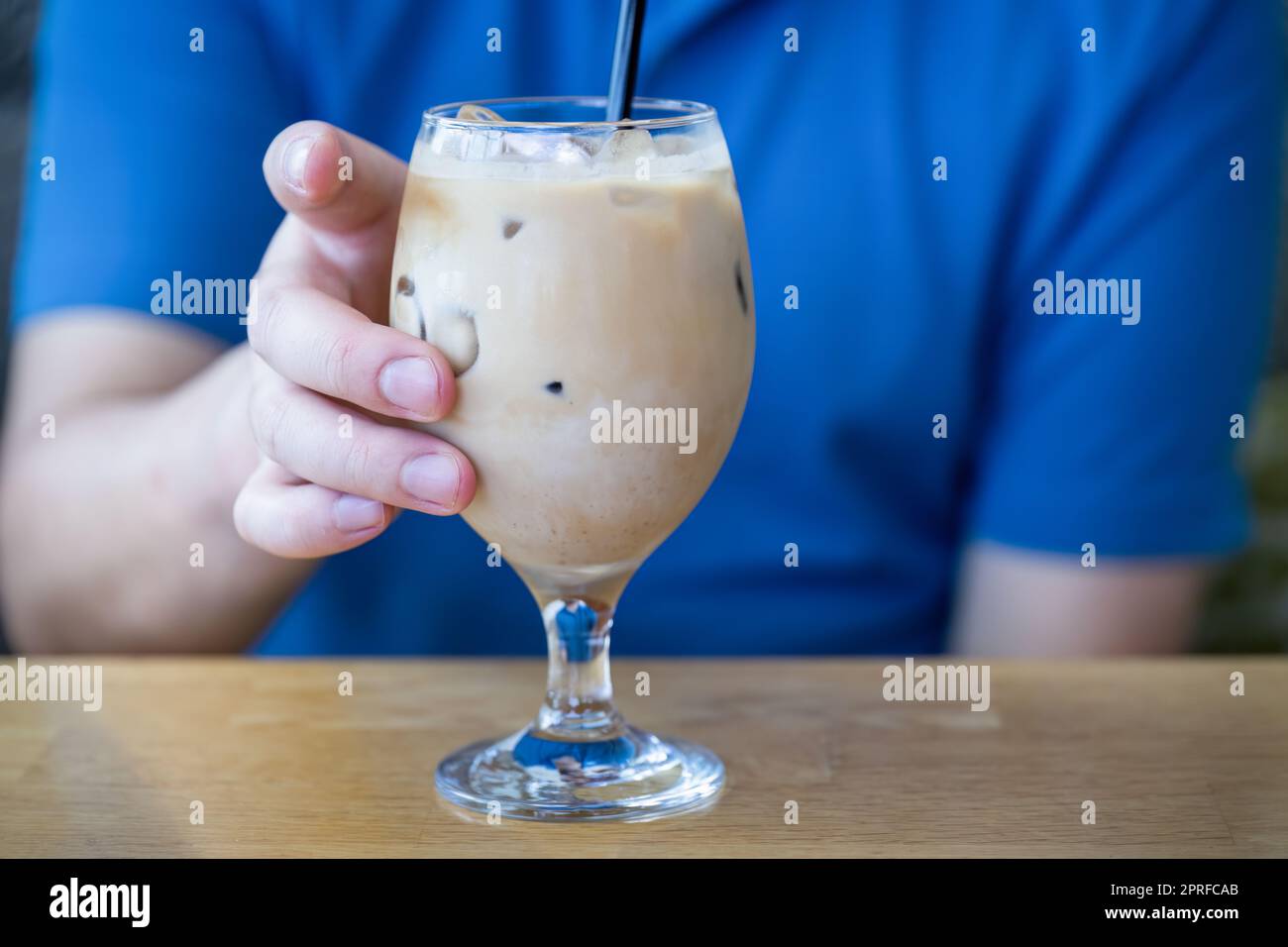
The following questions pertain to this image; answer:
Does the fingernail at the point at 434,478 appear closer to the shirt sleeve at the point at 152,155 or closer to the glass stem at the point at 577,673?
the glass stem at the point at 577,673

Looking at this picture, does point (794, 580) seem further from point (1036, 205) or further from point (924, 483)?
point (1036, 205)

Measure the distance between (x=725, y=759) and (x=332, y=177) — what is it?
0.34 metres

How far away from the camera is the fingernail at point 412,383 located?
2.07 ft

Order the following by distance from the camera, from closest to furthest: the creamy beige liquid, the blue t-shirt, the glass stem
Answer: the creamy beige liquid → the glass stem → the blue t-shirt

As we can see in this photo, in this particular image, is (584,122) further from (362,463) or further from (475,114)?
(362,463)

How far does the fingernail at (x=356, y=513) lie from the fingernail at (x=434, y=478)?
0.18 ft

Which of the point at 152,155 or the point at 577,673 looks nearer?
the point at 577,673

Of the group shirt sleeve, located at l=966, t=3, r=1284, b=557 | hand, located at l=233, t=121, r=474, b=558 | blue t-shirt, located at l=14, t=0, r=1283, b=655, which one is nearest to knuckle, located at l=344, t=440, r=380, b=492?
hand, located at l=233, t=121, r=474, b=558

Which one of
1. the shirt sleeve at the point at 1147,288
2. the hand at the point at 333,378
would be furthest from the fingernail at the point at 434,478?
the shirt sleeve at the point at 1147,288

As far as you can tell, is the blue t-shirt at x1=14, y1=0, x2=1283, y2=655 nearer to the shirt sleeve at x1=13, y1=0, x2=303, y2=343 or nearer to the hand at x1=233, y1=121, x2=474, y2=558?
the shirt sleeve at x1=13, y1=0, x2=303, y2=343

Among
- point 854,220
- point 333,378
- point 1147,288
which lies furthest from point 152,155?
point 1147,288

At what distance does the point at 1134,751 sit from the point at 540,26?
79cm

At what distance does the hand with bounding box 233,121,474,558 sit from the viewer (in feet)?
2.12

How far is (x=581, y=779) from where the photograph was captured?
2.32 ft
